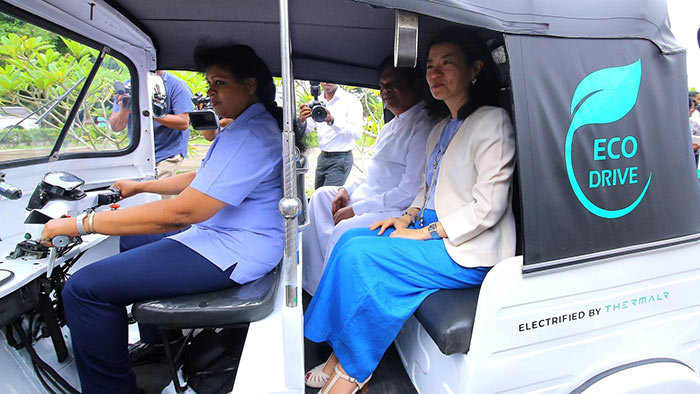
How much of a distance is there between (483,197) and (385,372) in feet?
2.96

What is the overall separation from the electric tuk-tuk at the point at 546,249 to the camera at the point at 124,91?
60 cm

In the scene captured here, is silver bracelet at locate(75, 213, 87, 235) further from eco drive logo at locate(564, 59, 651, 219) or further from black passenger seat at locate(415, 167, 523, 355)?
eco drive logo at locate(564, 59, 651, 219)

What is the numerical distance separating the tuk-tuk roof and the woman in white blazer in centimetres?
41

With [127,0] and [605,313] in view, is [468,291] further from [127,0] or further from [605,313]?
[127,0]

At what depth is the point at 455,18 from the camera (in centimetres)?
114

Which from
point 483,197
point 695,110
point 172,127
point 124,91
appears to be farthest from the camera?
point 695,110

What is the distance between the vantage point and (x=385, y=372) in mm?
1806

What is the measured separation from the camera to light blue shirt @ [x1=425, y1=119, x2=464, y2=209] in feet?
6.47

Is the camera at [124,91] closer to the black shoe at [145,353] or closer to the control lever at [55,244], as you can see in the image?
the control lever at [55,244]

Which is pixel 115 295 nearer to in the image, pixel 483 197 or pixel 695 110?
pixel 483 197

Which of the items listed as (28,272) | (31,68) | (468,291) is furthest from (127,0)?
(468,291)

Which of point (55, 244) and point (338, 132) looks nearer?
point (55, 244)

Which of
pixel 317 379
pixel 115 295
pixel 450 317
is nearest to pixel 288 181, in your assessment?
pixel 450 317

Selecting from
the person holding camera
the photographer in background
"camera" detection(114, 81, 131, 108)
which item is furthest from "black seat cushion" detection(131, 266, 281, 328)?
the person holding camera
